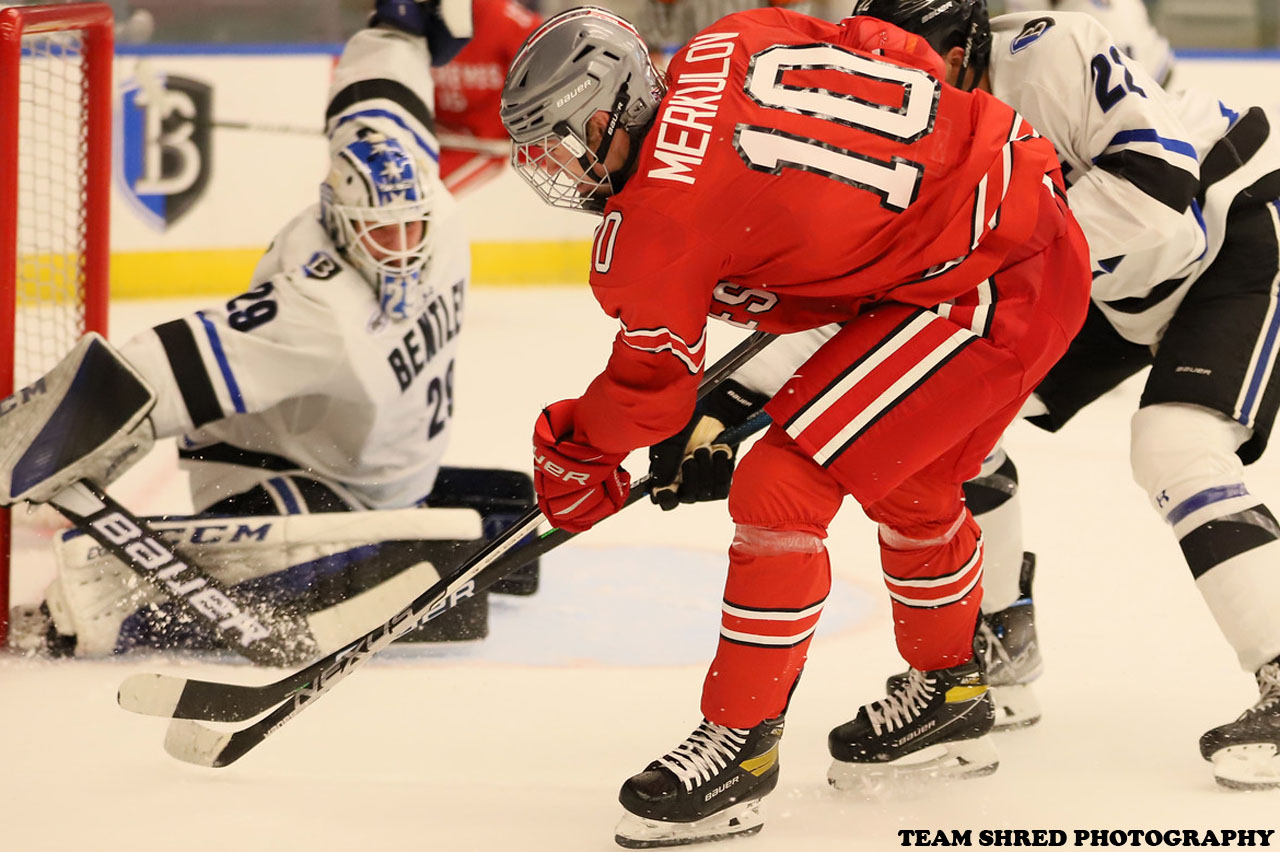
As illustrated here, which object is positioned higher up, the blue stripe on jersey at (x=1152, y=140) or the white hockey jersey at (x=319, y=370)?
the blue stripe on jersey at (x=1152, y=140)

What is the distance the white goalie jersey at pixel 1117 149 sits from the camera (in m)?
2.12

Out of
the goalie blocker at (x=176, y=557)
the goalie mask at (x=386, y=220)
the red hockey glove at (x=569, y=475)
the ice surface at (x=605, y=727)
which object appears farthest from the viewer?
the goalie mask at (x=386, y=220)

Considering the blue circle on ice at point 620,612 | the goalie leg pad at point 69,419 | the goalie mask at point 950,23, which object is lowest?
the blue circle on ice at point 620,612

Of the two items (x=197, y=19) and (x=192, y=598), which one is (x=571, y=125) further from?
(x=197, y=19)

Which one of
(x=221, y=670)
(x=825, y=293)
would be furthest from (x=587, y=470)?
(x=221, y=670)

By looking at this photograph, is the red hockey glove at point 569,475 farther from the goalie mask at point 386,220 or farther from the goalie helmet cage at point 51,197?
the goalie helmet cage at point 51,197

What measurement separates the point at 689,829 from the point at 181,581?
1.05 m

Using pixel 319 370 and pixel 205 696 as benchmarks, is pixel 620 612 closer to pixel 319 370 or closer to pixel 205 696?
pixel 319 370

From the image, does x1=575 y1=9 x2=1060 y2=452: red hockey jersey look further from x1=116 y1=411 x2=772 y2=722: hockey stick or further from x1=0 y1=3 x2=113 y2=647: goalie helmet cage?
x1=0 y1=3 x2=113 y2=647: goalie helmet cage

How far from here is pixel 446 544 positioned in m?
2.73

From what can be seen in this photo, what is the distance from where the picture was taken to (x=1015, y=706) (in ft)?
7.93

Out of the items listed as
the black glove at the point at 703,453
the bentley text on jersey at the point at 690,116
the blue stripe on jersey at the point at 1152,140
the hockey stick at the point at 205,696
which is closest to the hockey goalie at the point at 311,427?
the hockey stick at the point at 205,696

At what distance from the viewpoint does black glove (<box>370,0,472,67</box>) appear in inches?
140

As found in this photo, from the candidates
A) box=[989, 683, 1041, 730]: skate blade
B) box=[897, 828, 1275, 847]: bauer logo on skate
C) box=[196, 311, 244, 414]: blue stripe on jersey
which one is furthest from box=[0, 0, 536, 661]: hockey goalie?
box=[897, 828, 1275, 847]: bauer logo on skate
